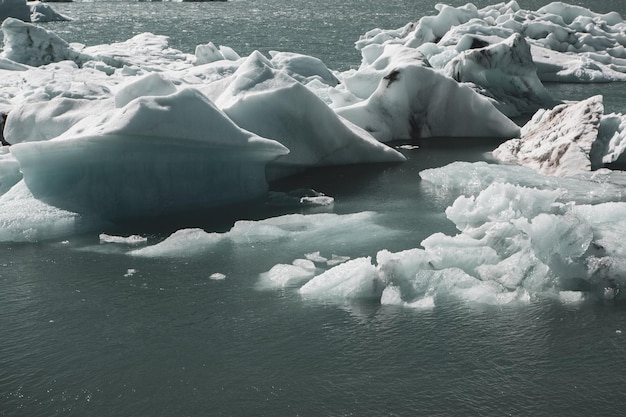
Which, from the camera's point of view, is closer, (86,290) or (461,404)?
(461,404)

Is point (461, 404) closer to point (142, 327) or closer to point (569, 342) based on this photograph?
point (569, 342)

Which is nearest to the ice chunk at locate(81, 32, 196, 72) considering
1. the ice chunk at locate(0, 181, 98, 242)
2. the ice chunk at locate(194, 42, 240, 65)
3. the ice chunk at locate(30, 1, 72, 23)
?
the ice chunk at locate(194, 42, 240, 65)

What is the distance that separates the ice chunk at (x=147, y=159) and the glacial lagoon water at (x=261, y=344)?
69 cm

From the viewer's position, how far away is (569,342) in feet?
18.4

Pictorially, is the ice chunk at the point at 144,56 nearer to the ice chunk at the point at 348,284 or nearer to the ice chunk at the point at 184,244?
the ice chunk at the point at 184,244

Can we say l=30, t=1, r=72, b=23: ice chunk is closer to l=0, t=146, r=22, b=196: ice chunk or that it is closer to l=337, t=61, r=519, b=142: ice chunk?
l=337, t=61, r=519, b=142: ice chunk

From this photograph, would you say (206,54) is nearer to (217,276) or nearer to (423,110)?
(423,110)

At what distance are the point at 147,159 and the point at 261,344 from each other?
404 cm

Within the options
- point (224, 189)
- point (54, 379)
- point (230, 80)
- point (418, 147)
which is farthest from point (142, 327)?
point (418, 147)

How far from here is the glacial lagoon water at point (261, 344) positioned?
489 centimetres

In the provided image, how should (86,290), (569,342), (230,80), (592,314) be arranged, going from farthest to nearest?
(230,80) < (86,290) < (592,314) < (569,342)

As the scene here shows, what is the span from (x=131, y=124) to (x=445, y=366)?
488 centimetres

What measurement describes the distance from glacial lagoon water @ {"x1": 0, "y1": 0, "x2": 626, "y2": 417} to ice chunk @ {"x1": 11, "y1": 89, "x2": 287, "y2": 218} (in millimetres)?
691

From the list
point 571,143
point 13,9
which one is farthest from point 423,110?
point 13,9
